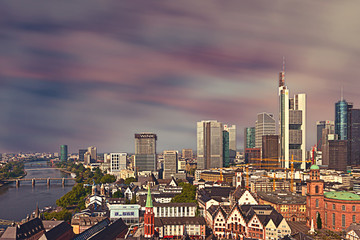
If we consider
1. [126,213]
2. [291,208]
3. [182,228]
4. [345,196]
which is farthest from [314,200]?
[126,213]

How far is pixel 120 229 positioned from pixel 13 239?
927 inches

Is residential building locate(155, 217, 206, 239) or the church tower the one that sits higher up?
the church tower

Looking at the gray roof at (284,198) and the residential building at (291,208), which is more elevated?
the gray roof at (284,198)

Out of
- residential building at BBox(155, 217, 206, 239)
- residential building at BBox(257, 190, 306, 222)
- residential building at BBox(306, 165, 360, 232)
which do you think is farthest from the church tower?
residential building at BBox(155, 217, 206, 239)

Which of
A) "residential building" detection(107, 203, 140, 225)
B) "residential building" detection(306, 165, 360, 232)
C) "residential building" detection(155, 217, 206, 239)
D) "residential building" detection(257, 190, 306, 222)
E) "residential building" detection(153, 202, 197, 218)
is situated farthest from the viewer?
"residential building" detection(257, 190, 306, 222)

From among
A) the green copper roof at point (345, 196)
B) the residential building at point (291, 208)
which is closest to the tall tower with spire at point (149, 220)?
the residential building at point (291, 208)

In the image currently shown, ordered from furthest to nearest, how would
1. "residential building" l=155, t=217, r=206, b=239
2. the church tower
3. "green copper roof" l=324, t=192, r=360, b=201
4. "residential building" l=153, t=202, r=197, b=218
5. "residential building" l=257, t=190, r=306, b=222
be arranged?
"residential building" l=257, t=190, r=306, b=222, "residential building" l=153, t=202, r=197, b=218, the church tower, "green copper roof" l=324, t=192, r=360, b=201, "residential building" l=155, t=217, r=206, b=239

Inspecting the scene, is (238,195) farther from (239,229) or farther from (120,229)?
(120,229)

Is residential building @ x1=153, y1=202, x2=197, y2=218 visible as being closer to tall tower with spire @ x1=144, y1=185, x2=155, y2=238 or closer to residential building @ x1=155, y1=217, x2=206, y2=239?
residential building @ x1=155, y1=217, x2=206, y2=239

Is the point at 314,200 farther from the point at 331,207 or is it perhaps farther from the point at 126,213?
the point at 126,213

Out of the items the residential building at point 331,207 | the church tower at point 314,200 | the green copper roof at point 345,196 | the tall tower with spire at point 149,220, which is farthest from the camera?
the church tower at point 314,200

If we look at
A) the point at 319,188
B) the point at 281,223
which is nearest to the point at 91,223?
A: the point at 281,223

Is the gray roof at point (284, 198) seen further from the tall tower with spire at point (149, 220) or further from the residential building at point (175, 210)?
the tall tower with spire at point (149, 220)

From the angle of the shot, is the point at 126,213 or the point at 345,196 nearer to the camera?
the point at 345,196
